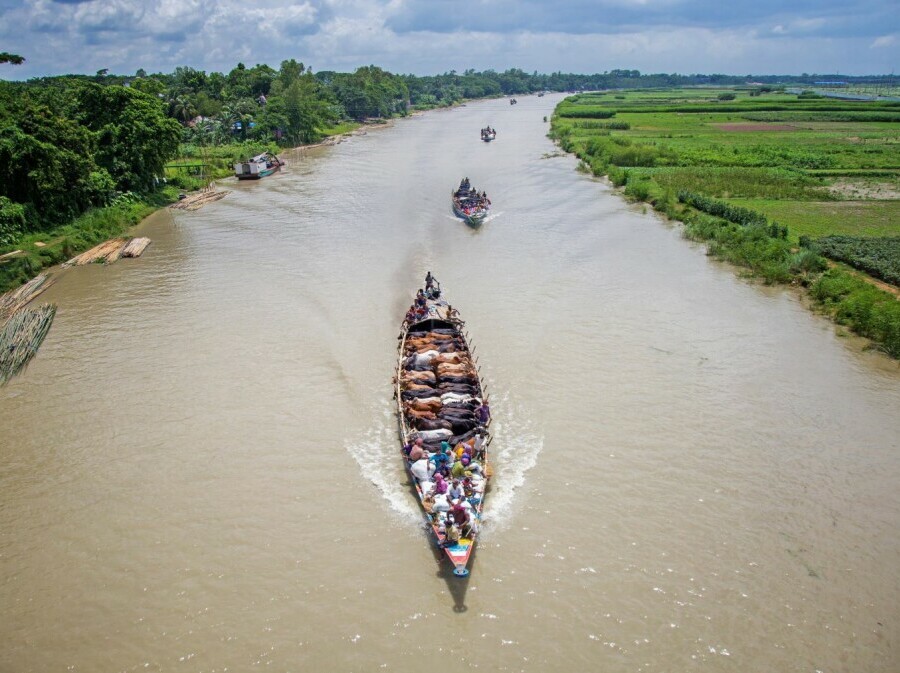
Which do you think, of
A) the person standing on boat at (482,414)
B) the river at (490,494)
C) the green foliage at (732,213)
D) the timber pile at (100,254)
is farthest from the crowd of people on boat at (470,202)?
the person standing on boat at (482,414)

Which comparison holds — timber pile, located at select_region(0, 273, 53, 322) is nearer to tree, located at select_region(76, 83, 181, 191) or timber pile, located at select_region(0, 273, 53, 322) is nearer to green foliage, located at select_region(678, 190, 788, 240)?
tree, located at select_region(76, 83, 181, 191)

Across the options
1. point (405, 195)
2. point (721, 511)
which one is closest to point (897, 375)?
point (721, 511)

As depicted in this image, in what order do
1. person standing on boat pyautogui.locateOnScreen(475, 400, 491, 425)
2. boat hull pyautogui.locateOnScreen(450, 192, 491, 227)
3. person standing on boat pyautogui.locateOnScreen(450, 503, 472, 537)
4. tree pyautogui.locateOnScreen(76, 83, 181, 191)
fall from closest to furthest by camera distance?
person standing on boat pyautogui.locateOnScreen(450, 503, 472, 537)
person standing on boat pyautogui.locateOnScreen(475, 400, 491, 425)
boat hull pyautogui.locateOnScreen(450, 192, 491, 227)
tree pyautogui.locateOnScreen(76, 83, 181, 191)

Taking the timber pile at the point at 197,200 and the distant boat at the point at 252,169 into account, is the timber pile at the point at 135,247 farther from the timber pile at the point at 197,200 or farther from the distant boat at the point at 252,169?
the distant boat at the point at 252,169

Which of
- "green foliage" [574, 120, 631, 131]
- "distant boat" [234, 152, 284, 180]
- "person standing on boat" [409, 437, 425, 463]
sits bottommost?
"person standing on boat" [409, 437, 425, 463]

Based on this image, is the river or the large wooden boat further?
the large wooden boat

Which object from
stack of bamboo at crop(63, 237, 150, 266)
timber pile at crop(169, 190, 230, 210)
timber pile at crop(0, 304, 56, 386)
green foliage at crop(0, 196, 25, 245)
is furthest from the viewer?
timber pile at crop(169, 190, 230, 210)

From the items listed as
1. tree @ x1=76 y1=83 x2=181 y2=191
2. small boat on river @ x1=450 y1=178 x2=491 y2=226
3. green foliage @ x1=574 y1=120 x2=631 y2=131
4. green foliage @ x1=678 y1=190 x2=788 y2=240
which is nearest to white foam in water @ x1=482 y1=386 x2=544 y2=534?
small boat on river @ x1=450 y1=178 x2=491 y2=226

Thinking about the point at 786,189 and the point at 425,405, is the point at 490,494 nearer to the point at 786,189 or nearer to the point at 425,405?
the point at 425,405
